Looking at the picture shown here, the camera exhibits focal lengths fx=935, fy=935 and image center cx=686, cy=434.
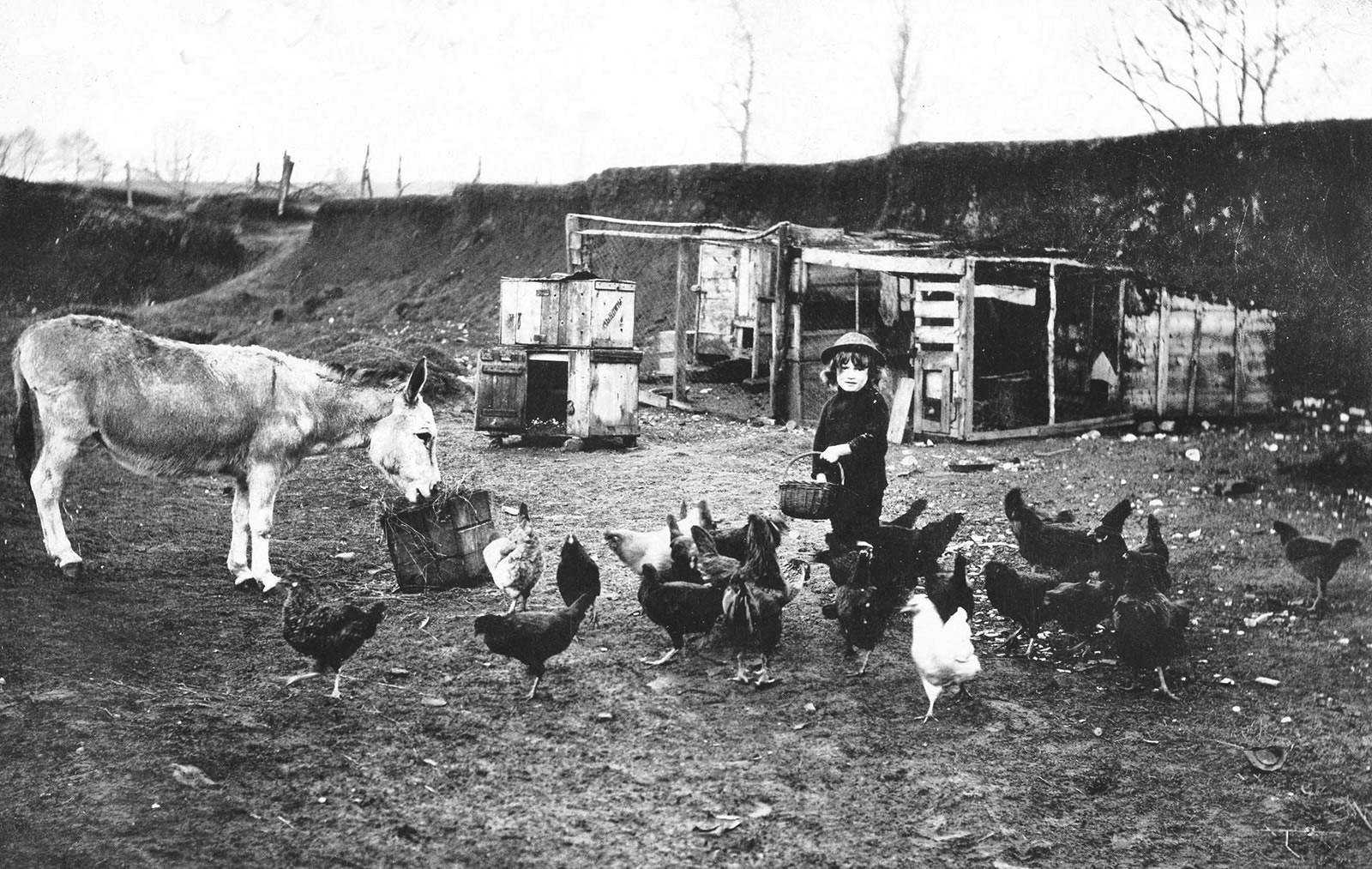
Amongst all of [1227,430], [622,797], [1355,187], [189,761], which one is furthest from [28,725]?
[1227,430]

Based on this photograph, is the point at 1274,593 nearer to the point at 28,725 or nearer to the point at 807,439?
the point at 807,439

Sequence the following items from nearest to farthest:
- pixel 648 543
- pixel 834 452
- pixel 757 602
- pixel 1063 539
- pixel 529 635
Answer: pixel 529 635
pixel 757 602
pixel 834 452
pixel 1063 539
pixel 648 543

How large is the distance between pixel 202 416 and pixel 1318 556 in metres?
6.34

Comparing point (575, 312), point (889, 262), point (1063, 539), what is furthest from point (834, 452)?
point (889, 262)

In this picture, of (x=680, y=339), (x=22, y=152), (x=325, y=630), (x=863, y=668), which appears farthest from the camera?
(x=680, y=339)

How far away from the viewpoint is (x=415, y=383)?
5.98m

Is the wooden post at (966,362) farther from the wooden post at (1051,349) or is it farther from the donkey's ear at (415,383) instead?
the donkey's ear at (415,383)

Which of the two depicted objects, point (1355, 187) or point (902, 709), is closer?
point (902, 709)

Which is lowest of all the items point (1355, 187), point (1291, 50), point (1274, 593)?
point (1274, 593)

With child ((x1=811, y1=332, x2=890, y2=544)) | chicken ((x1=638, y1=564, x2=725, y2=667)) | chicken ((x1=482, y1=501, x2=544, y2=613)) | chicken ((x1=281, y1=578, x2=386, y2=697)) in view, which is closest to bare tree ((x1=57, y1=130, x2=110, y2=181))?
chicken ((x1=281, y1=578, x2=386, y2=697))

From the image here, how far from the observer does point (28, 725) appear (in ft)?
11.8

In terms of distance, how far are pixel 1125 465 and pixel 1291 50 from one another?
10.7 feet

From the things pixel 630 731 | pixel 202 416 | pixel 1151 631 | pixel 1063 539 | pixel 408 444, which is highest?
pixel 202 416

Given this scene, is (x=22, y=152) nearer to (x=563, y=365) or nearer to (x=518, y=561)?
(x=518, y=561)
